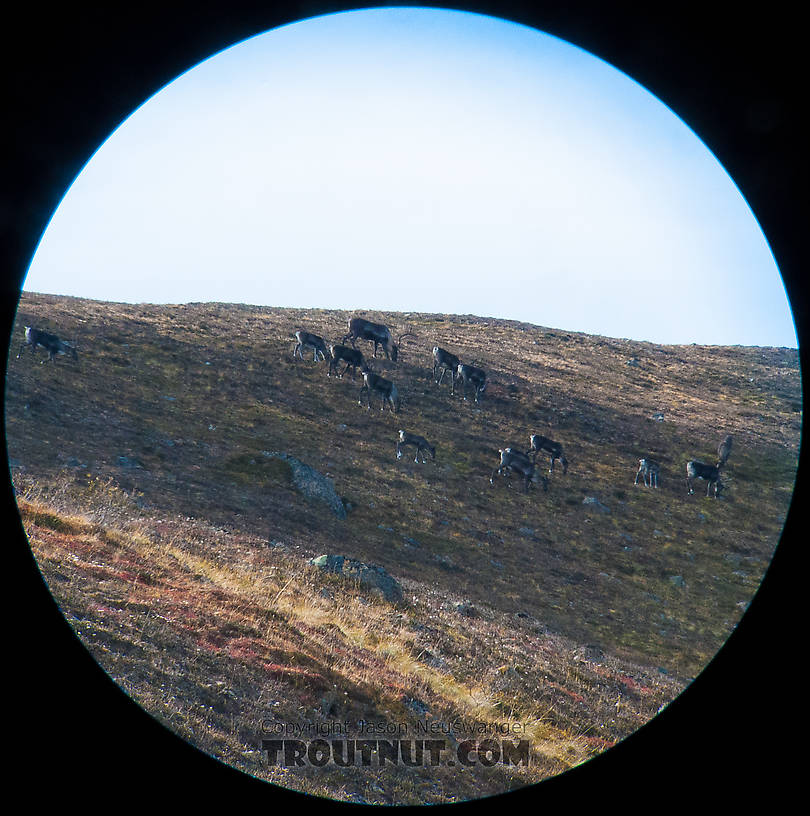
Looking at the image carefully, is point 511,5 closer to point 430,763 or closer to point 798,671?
point 798,671

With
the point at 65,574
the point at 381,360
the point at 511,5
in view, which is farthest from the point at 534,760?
the point at 381,360

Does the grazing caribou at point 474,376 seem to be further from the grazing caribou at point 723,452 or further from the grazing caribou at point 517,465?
the grazing caribou at point 723,452

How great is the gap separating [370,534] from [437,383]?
18.7 metres

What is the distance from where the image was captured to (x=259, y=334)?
141 feet

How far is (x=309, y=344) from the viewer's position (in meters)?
38.8

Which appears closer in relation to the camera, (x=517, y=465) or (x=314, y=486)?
(x=314, y=486)

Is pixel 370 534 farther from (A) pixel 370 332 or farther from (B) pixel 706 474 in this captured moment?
(A) pixel 370 332

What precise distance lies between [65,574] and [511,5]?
8604 millimetres

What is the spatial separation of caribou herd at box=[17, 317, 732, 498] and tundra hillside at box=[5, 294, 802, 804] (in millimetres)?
625

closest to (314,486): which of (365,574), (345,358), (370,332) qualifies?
(365,574)

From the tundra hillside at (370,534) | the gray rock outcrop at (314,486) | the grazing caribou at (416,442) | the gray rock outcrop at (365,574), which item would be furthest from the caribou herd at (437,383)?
the gray rock outcrop at (365,574)

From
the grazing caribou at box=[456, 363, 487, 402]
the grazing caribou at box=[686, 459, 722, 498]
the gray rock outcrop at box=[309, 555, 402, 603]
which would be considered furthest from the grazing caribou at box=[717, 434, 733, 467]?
the gray rock outcrop at box=[309, 555, 402, 603]

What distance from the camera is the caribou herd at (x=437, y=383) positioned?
3005 centimetres

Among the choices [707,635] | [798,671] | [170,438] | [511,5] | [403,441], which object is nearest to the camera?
[798,671]
